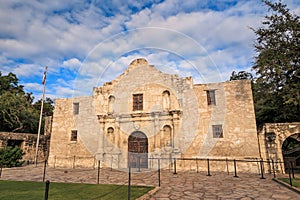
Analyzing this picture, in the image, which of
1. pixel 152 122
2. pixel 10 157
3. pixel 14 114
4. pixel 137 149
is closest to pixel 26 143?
pixel 10 157

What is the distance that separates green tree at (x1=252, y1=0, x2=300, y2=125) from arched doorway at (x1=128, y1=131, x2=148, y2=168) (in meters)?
7.43

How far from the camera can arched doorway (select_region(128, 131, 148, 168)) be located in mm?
12469

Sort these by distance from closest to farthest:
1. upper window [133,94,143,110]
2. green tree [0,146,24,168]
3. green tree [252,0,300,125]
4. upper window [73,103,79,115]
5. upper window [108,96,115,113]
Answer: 1. green tree [252,0,300,125]
2. green tree [0,146,24,168]
3. upper window [133,94,143,110]
4. upper window [108,96,115,113]
5. upper window [73,103,79,115]

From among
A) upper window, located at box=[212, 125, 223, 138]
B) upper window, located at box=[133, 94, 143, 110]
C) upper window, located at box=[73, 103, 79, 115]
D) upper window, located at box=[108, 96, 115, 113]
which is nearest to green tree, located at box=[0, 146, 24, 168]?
upper window, located at box=[73, 103, 79, 115]

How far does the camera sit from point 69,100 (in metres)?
15.4

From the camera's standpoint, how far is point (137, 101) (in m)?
13.4

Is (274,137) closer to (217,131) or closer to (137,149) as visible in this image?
(217,131)

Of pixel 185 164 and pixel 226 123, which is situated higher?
pixel 226 123

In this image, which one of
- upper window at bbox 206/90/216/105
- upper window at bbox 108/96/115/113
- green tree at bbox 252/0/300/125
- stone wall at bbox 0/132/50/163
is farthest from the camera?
stone wall at bbox 0/132/50/163

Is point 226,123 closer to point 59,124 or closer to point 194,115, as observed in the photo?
point 194,115

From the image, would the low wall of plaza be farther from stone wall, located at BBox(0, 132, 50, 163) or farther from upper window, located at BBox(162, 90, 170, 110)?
stone wall, located at BBox(0, 132, 50, 163)

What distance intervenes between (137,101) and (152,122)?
6.14 feet

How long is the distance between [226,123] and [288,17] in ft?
20.0

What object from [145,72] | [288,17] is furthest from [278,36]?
[145,72]
